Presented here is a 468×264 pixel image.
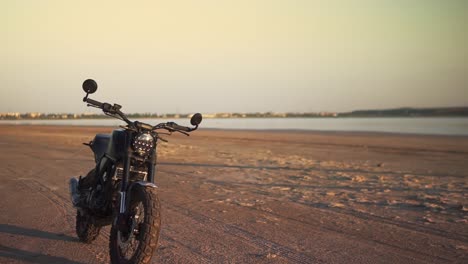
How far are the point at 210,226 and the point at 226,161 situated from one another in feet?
29.3

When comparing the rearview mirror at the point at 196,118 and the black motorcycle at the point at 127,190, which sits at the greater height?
the rearview mirror at the point at 196,118

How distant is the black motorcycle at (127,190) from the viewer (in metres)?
3.86

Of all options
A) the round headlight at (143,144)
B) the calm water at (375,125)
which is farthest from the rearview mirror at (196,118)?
the calm water at (375,125)

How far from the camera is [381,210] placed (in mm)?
7305

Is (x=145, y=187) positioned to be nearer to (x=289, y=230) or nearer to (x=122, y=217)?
(x=122, y=217)

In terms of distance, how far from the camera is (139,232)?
3.97 m

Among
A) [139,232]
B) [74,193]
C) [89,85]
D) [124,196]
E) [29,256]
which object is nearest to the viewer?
[139,232]

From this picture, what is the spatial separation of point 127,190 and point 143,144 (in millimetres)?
452

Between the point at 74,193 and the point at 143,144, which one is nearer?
the point at 143,144

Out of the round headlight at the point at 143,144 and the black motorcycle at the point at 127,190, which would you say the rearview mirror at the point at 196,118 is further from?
the round headlight at the point at 143,144

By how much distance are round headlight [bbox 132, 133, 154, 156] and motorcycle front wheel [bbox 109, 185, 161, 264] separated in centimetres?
35

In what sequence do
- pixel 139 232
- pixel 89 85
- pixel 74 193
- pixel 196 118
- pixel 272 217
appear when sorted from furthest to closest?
1. pixel 272 217
2. pixel 74 193
3. pixel 196 118
4. pixel 89 85
5. pixel 139 232

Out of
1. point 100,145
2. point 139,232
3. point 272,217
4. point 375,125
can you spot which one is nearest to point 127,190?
point 139,232

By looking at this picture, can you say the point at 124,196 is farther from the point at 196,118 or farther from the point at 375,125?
the point at 375,125
